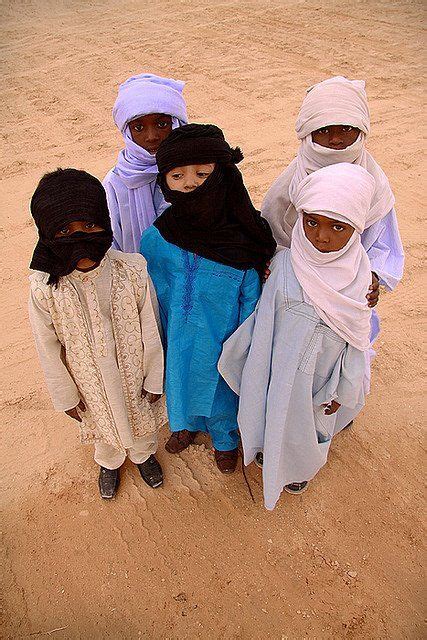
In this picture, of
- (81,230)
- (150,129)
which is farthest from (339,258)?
(150,129)

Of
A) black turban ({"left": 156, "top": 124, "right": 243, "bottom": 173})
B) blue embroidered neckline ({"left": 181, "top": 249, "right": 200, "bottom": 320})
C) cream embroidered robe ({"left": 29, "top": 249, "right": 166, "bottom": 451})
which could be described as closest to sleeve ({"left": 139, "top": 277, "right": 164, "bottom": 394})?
cream embroidered robe ({"left": 29, "top": 249, "right": 166, "bottom": 451})

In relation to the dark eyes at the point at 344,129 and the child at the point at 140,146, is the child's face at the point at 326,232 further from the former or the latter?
the child at the point at 140,146

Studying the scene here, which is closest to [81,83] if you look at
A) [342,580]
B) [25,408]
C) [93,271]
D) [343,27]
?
[343,27]

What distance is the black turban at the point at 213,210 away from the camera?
72.9 inches

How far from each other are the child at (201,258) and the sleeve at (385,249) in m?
0.53

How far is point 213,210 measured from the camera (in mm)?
1948

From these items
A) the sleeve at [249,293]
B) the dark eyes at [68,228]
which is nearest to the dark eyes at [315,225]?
the sleeve at [249,293]

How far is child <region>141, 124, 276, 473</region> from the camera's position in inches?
74.5

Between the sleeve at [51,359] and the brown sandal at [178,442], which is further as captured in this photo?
the brown sandal at [178,442]

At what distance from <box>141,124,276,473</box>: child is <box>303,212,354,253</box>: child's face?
0.88ft

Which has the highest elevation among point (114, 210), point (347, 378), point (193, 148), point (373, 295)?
point (193, 148)

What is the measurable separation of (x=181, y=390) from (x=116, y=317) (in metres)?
0.56

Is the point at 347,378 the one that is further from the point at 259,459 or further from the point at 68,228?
the point at 68,228

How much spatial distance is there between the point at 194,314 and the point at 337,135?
3.41ft
